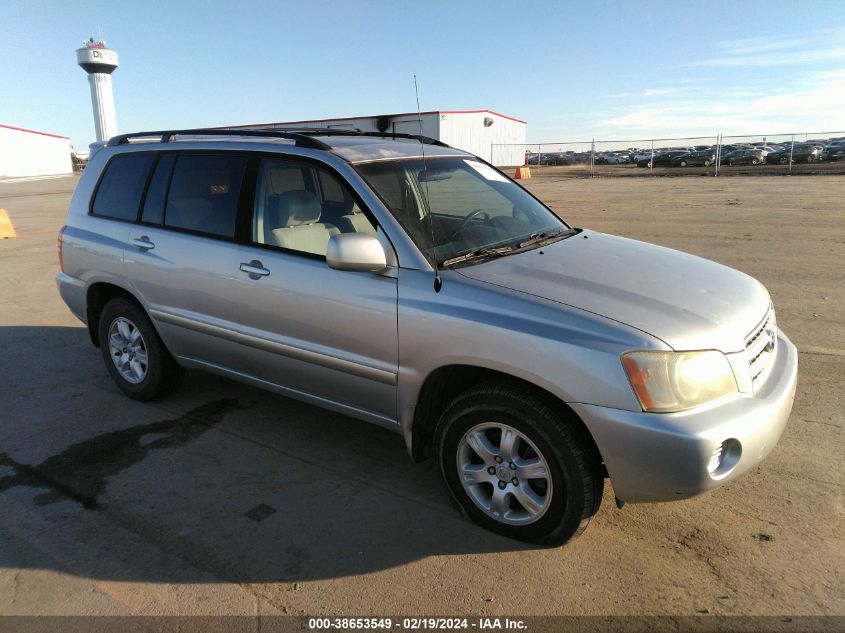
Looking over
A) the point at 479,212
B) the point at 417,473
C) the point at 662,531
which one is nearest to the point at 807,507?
the point at 662,531

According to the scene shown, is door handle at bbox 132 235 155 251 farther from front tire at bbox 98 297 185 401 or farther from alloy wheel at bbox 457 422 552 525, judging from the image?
alloy wheel at bbox 457 422 552 525

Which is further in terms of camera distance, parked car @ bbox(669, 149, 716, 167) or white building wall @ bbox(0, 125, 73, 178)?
white building wall @ bbox(0, 125, 73, 178)

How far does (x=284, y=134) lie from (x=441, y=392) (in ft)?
6.18

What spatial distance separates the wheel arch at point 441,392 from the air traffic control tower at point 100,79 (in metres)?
78.6

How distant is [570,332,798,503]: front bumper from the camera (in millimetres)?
2539

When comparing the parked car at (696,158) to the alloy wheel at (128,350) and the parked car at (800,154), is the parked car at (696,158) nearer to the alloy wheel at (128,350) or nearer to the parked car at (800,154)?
the parked car at (800,154)

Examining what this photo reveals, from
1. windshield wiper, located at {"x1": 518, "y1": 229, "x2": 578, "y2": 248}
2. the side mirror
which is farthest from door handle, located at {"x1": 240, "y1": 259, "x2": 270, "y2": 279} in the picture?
windshield wiper, located at {"x1": 518, "y1": 229, "x2": 578, "y2": 248}

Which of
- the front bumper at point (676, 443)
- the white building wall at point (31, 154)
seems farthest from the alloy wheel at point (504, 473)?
the white building wall at point (31, 154)

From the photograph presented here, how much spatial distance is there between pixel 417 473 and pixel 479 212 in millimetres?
1610

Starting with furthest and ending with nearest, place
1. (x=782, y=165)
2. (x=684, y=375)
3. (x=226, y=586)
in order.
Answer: (x=782, y=165) < (x=226, y=586) < (x=684, y=375)

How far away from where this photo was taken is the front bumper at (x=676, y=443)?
2.54m

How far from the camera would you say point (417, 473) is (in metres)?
3.72

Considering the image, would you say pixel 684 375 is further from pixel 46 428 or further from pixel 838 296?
pixel 838 296

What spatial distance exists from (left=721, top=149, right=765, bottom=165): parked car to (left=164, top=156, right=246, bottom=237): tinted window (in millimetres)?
36067
